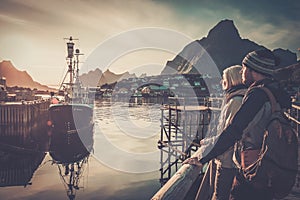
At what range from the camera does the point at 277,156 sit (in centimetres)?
219

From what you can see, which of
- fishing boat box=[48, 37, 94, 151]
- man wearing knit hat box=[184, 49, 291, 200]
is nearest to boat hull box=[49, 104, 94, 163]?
fishing boat box=[48, 37, 94, 151]

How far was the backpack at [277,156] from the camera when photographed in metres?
2.19

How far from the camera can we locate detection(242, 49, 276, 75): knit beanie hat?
252cm

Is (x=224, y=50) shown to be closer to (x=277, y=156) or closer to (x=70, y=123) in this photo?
(x=70, y=123)

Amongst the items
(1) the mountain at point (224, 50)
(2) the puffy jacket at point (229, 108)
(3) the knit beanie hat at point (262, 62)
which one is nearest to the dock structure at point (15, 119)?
(2) the puffy jacket at point (229, 108)

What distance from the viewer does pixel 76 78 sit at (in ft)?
178

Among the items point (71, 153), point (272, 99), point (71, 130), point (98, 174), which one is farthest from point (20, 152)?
point (272, 99)

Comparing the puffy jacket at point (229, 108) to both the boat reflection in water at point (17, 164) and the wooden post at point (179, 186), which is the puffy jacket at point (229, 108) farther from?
the boat reflection in water at point (17, 164)

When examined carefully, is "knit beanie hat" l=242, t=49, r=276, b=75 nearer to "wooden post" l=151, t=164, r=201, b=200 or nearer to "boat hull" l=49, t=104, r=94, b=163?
"wooden post" l=151, t=164, r=201, b=200

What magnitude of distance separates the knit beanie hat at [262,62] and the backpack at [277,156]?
317 mm

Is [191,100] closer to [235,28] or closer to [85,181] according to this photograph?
[85,181]

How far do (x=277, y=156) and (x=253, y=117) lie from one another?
402 millimetres

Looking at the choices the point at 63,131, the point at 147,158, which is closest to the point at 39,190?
the point at 147,158

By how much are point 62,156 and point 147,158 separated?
26.2 ft
